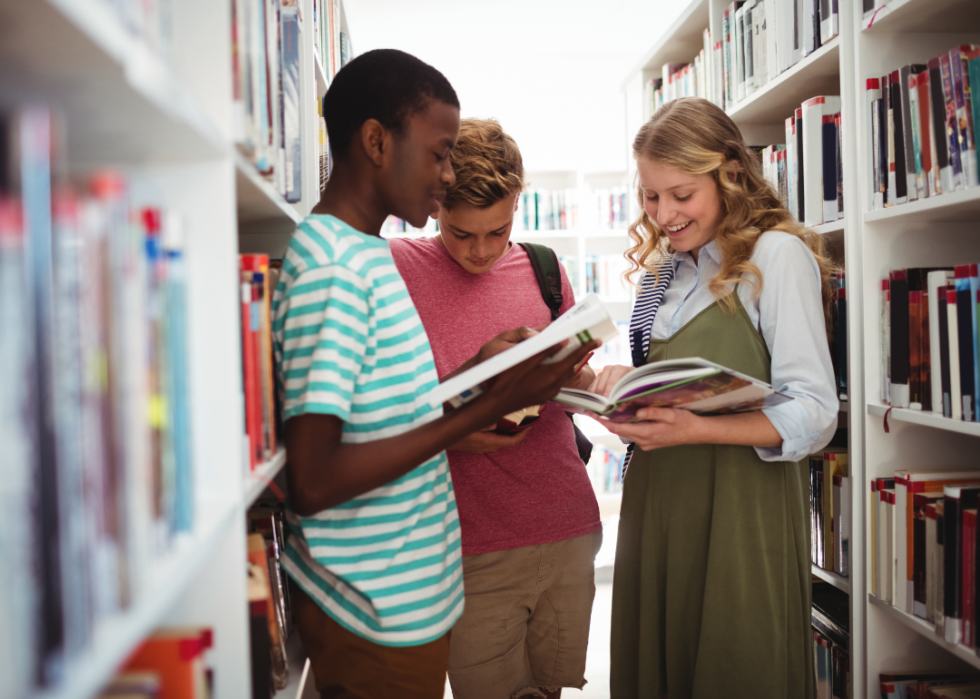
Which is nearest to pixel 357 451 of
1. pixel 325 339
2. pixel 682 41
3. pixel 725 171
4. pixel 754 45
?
pixel 325 339

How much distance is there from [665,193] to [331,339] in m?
0.89

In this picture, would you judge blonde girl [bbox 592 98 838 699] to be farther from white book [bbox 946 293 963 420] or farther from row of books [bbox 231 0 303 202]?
row of books [bbox 231 0 303 202]

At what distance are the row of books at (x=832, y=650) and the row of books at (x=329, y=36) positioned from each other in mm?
1900

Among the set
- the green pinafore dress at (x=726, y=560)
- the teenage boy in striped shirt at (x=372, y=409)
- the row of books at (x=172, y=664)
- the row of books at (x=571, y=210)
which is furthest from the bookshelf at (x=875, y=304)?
the row of books at (x=571, y=210)

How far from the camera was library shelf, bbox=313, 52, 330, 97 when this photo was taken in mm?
1467

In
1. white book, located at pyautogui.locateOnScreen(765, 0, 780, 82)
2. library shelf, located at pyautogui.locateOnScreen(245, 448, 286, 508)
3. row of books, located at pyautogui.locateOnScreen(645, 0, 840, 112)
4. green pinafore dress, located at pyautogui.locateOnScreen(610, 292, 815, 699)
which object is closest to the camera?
library shelf, located at pyautogui.locateOnScreen(245, 448, 286, 508)

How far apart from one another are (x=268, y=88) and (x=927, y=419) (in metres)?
1.30

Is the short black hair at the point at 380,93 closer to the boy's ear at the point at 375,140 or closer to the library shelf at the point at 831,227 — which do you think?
the boy's ear at the point at 375,140

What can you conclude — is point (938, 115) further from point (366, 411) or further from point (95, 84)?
point (95, 84)

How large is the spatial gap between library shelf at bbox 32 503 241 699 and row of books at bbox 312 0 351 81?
1.23m

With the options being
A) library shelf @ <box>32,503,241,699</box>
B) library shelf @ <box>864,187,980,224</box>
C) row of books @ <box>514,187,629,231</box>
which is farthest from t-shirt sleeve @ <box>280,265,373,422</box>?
row of books @ <box>514,187,629,231</box>

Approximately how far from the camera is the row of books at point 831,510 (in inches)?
60.5

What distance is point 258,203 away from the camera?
2.97 ft

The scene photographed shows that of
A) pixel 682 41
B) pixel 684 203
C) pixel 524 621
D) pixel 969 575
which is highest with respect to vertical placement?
pixel 682 41
